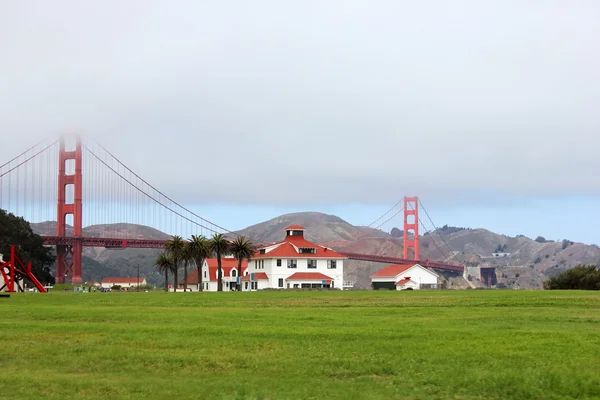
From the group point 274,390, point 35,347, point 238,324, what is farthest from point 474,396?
point 238,324

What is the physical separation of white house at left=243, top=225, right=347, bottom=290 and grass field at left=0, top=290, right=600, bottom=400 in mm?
87083

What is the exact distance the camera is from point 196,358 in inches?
760

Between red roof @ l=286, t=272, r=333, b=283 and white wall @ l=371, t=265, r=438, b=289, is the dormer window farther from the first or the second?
white wall @ l=371, t=265, r=438, b=289

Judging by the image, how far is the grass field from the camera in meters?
15.2

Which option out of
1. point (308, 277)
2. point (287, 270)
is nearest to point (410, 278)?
point (308, 277)

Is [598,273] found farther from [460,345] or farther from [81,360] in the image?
[81,360]

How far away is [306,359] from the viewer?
755 inches

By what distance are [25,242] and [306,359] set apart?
124998 mm

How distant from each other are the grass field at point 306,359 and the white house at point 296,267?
8708 cm

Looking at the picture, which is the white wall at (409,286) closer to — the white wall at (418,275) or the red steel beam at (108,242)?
the white wall at (418,275)

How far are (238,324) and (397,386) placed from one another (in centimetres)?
1479

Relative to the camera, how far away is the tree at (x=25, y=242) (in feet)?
437

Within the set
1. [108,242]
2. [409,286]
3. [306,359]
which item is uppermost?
[108,242]

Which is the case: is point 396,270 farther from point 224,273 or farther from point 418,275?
point 224,273
